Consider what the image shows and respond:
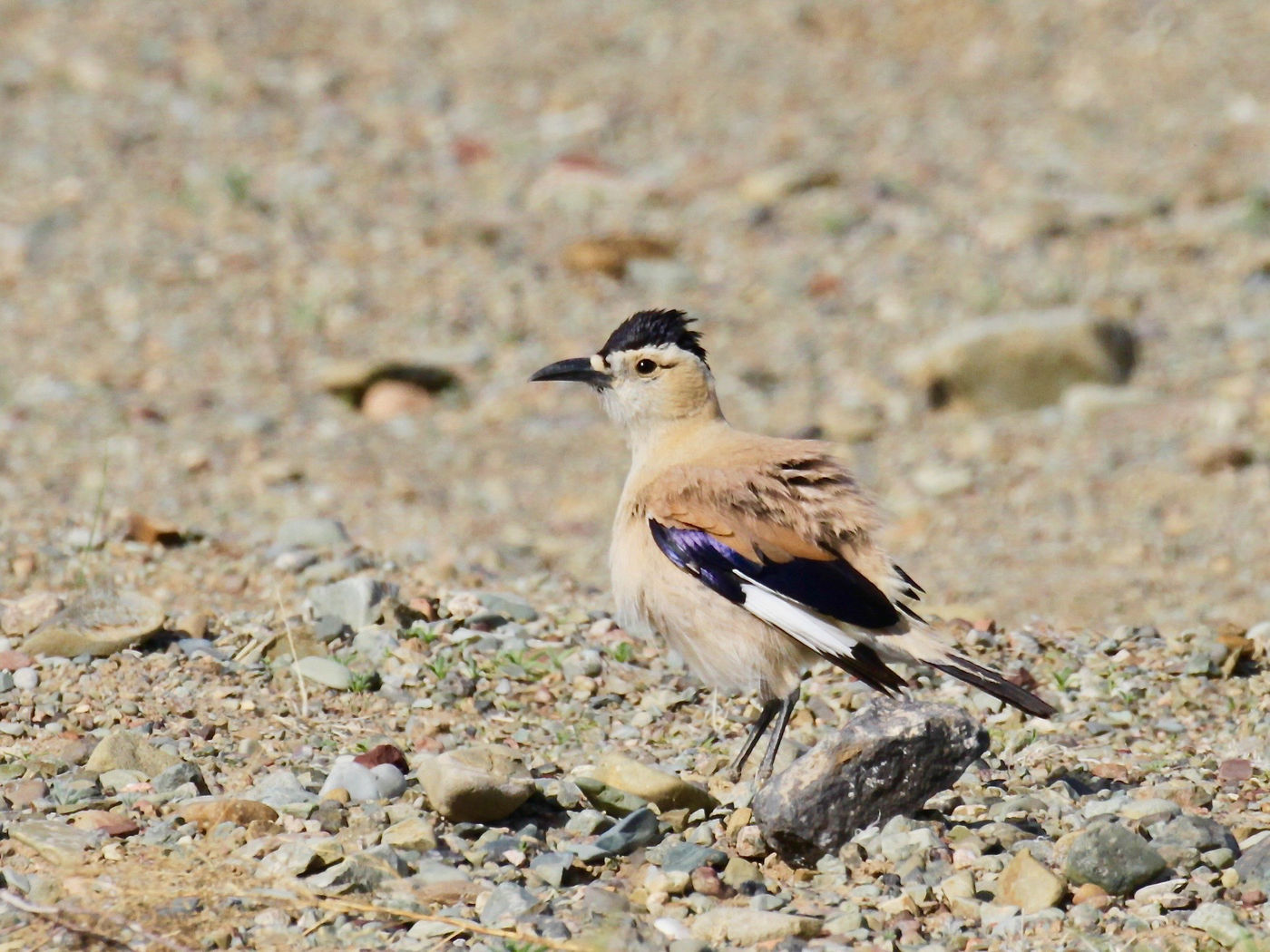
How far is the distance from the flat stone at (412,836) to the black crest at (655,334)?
2095 mm

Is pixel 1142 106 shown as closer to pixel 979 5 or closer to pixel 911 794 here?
pixel 979 5

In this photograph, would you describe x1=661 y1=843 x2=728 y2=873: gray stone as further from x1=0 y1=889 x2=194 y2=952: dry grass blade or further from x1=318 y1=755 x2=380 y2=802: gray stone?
x1=0 y1=889 x2=194 y2=952: dry grass blade

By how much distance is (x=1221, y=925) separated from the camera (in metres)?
4.07

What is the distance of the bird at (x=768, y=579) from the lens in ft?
16.3

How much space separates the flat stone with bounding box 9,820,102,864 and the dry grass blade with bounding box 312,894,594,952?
62 centimetres

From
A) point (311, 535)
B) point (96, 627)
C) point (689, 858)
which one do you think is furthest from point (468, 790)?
point (311, 535)

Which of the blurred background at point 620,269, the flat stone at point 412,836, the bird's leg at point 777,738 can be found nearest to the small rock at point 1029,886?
the bird's leg at point 777,738

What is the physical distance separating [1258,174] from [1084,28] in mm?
2832

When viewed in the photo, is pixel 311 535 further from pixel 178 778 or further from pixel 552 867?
pixel 552 867

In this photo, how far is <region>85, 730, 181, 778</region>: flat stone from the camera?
16.0ft

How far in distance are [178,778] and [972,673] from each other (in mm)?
2124

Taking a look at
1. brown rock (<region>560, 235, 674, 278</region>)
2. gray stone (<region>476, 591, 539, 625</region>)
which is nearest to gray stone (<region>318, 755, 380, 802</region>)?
gray stone (<region>476, 591, 539, 625</region>)

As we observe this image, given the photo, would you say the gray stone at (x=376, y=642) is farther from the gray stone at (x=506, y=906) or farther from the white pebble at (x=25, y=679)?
the gray stone at (x=506, y=906)

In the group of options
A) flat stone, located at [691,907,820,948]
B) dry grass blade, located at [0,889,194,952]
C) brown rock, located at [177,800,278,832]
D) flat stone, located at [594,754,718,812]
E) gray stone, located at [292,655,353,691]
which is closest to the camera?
dry grass blade, located at [0,889,194,952]
